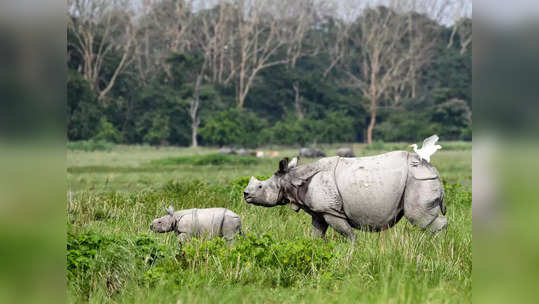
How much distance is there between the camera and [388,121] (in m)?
42.9

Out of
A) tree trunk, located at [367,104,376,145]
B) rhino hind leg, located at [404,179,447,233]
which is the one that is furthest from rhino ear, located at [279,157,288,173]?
tree trunk, located at [367,104,376,145]

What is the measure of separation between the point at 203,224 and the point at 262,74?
1552 inches

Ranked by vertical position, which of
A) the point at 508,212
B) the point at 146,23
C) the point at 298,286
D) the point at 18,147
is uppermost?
the point at 146,23

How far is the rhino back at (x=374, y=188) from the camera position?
18.3ft

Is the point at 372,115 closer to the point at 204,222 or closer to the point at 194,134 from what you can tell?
the point at 194,134

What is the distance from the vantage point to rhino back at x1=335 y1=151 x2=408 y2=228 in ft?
18.3

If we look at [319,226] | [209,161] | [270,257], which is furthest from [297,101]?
[270,257]

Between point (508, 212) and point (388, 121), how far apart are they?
41933 millimetres

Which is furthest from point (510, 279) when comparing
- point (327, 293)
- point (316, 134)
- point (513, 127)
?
point (316, 134)

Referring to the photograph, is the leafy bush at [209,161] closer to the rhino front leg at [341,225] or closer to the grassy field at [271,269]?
the grassy field at [271,269]

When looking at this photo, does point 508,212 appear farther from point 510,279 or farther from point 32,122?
point 32,122

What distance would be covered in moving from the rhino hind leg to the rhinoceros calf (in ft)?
5.67

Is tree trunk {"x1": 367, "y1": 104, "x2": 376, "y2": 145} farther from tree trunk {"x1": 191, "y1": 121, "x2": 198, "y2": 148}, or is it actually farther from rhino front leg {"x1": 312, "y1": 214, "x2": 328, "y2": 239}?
rhino front leg {"x1": 312, "y1": 214, "x2": 328, "y2": 239}

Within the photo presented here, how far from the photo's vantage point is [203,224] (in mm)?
6039
